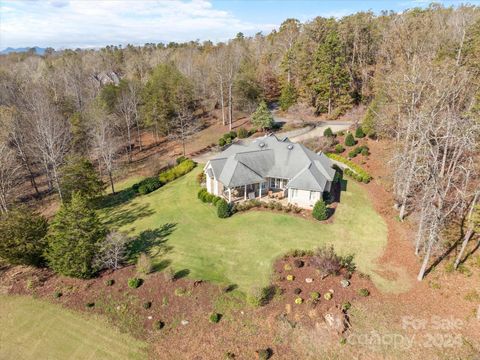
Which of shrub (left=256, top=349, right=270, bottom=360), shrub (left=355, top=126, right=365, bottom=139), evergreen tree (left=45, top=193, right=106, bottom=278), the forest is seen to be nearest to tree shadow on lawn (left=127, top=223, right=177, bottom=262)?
evergreen tree (left=45, top=193, right=106, bottom=278)

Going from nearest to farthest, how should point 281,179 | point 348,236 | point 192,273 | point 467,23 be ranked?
1. point 192,273
2. point 348,236
3. point 281,179
4. point 467,23

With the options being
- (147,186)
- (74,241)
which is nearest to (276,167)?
(147,186)

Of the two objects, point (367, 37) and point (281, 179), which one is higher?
point (367, 37)

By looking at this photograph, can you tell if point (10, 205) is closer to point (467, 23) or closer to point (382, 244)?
point (382, 244)

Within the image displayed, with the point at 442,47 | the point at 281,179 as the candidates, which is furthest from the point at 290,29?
the point at 281,179

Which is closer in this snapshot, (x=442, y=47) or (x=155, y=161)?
(x=442, y=47)
